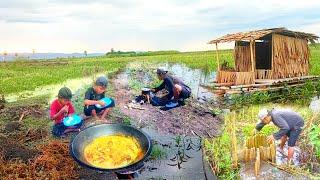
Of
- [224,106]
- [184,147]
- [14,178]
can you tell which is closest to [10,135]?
[14,178]

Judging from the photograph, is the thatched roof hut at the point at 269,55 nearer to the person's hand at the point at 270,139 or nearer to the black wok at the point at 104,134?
the person's hand at the point at 270,139

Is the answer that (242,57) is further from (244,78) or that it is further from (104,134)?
(104,134)

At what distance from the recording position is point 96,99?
8.85 meters

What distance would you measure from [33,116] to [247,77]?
962 centimetres

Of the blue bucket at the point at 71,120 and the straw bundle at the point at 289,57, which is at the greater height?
the straw bundle at the point at 289,57

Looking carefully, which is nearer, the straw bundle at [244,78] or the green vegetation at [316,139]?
the green vegetation at [316,139]

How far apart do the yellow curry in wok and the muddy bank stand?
2.49 meters

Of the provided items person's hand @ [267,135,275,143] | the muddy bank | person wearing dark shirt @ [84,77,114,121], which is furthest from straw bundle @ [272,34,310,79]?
person wearing dark shirt @ [84,77,114,121]

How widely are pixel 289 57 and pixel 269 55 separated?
1286 mm

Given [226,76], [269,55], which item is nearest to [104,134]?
[226,76]

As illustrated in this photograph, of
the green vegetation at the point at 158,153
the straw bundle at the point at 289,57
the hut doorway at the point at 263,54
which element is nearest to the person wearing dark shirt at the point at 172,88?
the green vegetation at the point at 158,153

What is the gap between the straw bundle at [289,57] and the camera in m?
17.6

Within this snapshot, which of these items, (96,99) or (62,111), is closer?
(62,111)

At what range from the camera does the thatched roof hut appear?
669 inches
